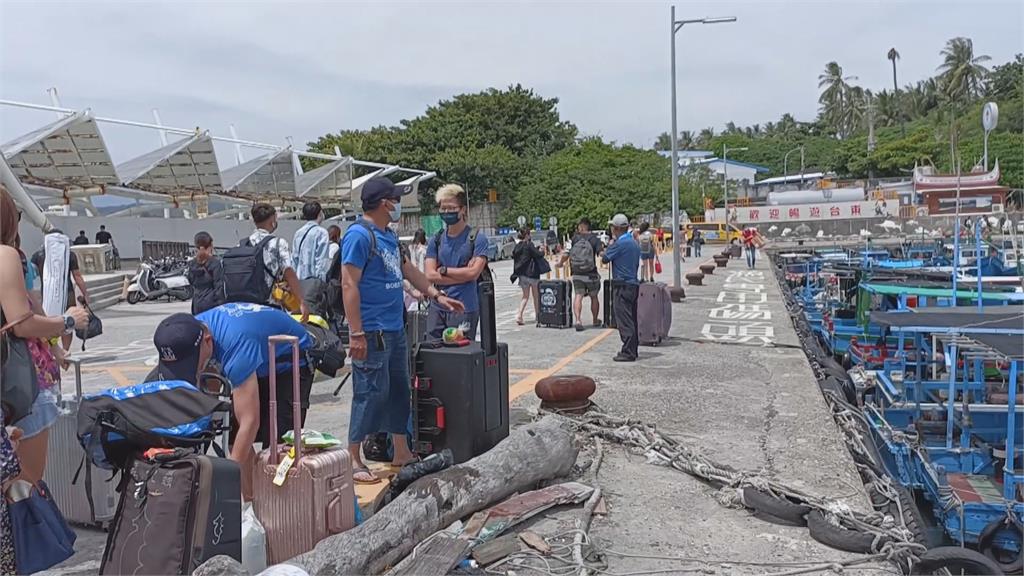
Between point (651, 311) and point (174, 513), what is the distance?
857 centimetres

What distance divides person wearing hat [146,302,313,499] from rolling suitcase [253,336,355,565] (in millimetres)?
391

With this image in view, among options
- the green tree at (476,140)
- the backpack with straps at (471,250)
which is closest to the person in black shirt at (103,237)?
the backpack with straps at (471,250)

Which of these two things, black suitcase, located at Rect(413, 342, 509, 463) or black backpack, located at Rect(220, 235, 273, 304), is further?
black backpack, located at Rect(220, 235, 273, 304)

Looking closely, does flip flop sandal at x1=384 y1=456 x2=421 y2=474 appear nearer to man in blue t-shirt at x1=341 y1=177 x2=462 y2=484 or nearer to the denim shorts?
man in blue t-shirt at x1=341 y1=177 x2=462 y2=484

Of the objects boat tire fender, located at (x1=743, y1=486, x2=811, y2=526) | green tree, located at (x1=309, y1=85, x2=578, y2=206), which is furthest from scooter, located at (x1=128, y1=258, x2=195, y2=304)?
green tree, located at (x1=309, y1=85, x2=578, y2=206)

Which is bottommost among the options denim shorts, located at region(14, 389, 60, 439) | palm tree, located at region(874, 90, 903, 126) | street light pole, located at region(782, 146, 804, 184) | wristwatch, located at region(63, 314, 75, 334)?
denim shorts, located at region(14, 389, 60, 439)

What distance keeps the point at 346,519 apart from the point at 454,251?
3035 mm

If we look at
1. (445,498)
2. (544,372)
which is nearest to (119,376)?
(544,372)

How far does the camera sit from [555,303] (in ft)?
43.6

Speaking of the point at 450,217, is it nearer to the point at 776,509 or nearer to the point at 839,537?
the point at 776,509

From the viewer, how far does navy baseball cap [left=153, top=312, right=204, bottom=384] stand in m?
3.98

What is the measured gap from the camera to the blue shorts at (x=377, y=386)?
5054mm

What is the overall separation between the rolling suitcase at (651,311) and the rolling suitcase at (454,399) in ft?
20.5

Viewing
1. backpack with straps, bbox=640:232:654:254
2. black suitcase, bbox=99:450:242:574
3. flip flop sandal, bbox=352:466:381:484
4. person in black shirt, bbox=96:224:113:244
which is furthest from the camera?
person in black shirt, bbox=96:224:113:244
